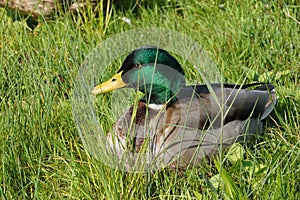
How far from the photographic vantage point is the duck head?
3371mm

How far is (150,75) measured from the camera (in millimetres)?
3420

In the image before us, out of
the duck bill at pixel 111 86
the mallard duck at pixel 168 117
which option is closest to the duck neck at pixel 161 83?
the mallard duck at pixel 168 117

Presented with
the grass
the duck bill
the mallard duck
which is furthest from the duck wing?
the duck bill

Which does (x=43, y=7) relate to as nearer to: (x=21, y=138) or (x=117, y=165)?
(x=21, y=138)

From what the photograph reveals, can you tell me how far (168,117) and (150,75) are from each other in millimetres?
234

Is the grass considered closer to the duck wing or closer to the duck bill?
the duck wing

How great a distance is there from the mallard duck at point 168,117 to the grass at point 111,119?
4.3 inches

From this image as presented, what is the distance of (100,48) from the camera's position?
14.3 ft

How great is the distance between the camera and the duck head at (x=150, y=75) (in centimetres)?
337

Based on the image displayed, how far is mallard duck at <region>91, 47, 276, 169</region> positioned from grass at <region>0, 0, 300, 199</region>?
0.36 ft

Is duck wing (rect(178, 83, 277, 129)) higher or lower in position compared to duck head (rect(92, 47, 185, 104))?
lower

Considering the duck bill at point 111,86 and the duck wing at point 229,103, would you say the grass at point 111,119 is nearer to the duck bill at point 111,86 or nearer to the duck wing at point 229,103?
the duck wing at point 229,103

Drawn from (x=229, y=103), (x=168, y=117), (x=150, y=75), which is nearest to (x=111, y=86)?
(x=150, y=75)

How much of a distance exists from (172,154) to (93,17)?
2024 mm
